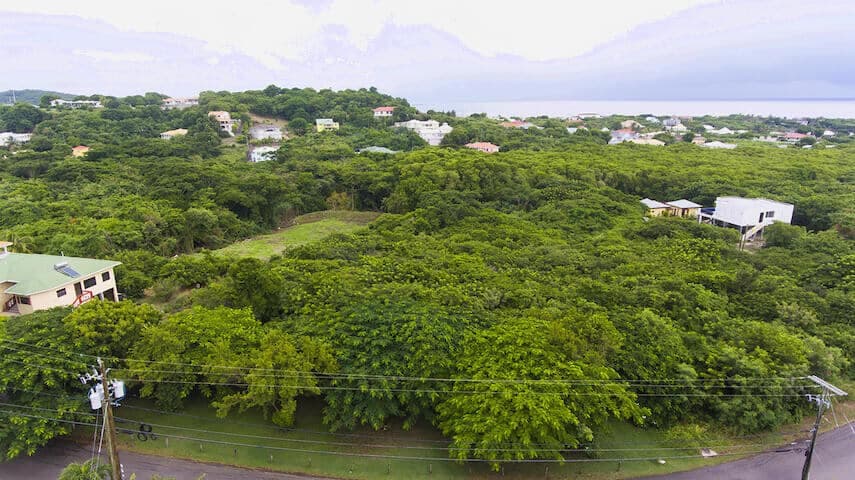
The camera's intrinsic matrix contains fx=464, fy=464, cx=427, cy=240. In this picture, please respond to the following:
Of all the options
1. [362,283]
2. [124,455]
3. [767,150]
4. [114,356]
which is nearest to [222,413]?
[124,455]

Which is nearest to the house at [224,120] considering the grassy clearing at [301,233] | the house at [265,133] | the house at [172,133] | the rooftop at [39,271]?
the house at [265,133]

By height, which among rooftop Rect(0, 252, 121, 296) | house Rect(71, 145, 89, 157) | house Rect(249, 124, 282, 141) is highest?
house Rect(249, 124, 282, 141)

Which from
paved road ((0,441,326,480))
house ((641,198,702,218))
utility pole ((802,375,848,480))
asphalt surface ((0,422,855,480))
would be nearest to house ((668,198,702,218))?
house ((641,198,702,218))

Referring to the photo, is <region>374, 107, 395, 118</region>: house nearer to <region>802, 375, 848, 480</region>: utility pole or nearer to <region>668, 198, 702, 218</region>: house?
<region>668, 198, 702, 218</region>: house

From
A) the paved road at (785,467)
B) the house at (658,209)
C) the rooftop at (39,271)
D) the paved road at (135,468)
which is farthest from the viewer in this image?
the house at (658,209)

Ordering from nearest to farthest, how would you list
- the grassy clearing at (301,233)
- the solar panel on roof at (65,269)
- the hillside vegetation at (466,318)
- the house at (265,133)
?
the hillside vegetation at (466,318) < the solar panel on roof at (65,269) < the grassy clearing at (301,233) < the house at (265,133)

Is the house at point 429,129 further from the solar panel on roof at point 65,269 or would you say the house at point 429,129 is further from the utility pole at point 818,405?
the utility pole at point 818,405

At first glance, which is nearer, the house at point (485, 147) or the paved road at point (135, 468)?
the paved road at point (135, 468)

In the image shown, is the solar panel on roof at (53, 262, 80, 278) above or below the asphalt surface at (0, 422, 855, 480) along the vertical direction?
above
